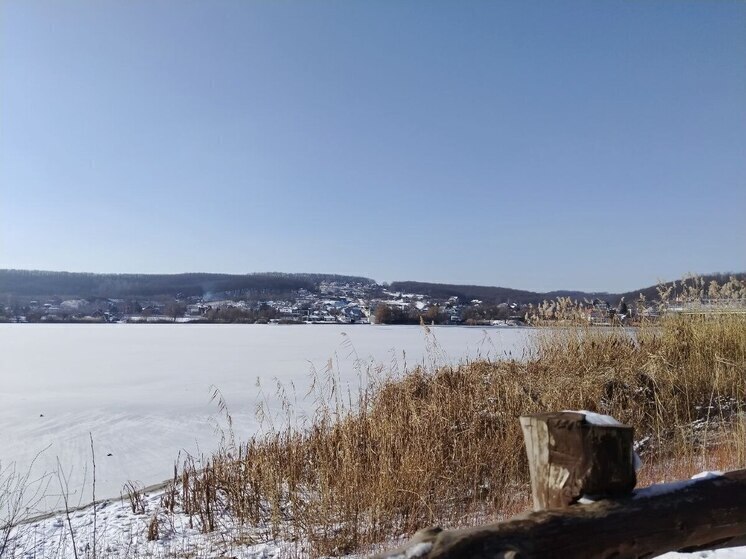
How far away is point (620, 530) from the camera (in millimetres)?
1502

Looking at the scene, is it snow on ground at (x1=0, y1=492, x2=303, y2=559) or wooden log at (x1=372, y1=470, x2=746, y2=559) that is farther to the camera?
snow on ground at (x1=0, y1=492, x2=303, y2=559)

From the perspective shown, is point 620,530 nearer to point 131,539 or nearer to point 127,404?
point 131,539

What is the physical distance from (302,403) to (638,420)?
589 cm

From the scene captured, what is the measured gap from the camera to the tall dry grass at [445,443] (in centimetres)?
435

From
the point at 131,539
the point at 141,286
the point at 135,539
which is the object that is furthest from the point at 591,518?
the point at 141,286

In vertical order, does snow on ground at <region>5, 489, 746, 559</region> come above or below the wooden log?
below

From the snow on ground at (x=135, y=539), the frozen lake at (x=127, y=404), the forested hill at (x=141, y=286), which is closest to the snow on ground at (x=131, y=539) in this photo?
the snow on ground at (x=135, y=539)

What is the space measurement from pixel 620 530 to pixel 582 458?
0.22m

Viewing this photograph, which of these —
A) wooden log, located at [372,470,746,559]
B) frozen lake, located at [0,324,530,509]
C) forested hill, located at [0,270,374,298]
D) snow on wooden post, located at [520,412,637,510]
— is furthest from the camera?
forested hill, located at [0,270,374,298]

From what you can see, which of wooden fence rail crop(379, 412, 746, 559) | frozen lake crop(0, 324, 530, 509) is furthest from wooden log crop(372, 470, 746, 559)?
frozen lake crop(0, 324, 530, 509)

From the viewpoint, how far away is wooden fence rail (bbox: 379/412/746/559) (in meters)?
1.36

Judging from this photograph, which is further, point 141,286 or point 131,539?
point 141,286

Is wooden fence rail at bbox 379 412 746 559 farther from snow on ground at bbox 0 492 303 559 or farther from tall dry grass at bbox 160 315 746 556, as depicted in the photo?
snow on ground at bbox 0 492 303 559

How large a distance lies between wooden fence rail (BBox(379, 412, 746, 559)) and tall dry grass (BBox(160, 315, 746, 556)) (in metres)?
2.61
